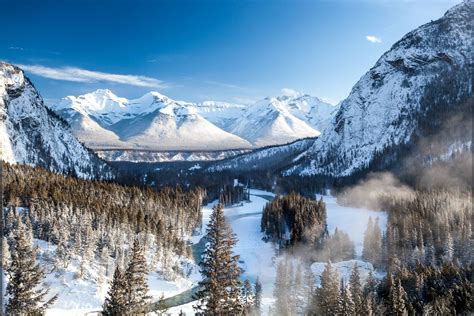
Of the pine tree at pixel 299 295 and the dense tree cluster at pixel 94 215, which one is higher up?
the dense tree cluster at pixel 94 215

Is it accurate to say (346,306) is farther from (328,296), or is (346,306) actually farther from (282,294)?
(282,294)

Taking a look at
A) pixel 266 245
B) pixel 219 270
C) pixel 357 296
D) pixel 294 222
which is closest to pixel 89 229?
pixel 357 296

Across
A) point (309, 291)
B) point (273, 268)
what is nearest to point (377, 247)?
point (273, 268)

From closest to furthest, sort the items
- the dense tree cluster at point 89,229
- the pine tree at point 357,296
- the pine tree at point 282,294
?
the pine tree at point 357,296
the pine tree at point 282,294
the dense tree cluster at point 89,229

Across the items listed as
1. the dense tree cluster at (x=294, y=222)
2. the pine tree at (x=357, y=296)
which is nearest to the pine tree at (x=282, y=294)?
the pine tree at (x=357, y=296)

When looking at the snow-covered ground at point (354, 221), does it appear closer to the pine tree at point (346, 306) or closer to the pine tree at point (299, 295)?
the pine tree at point (299, 295)

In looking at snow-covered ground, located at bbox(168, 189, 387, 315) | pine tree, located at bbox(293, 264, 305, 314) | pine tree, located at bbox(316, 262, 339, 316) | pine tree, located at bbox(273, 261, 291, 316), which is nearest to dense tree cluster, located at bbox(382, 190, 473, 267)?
snow-covered ground, located at bbox(168, 189, 387, 315)

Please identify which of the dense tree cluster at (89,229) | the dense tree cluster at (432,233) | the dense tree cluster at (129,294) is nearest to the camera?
the dense tree cluster at (129,294)

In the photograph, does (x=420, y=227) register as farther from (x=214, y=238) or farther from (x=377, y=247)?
(x=214, y=238)
